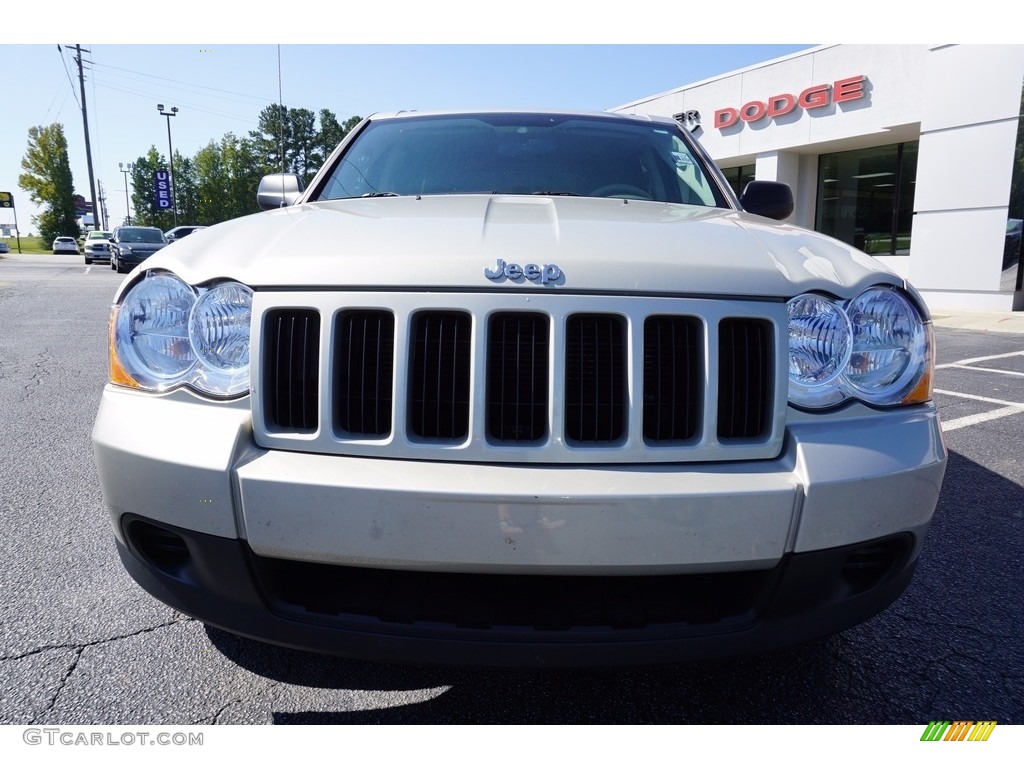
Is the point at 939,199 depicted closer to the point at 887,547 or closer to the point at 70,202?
the point at 887,547

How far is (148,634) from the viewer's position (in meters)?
2.09

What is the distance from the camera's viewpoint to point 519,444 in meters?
1.47

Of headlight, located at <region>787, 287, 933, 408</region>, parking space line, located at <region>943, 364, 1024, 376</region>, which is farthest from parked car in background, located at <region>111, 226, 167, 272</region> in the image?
headlight, located at <region>787, 287, 933, 408</region>

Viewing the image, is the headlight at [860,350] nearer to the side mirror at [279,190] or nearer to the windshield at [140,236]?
the side mirror at [279,190]

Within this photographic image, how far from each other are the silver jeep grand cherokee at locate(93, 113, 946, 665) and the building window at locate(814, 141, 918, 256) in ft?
56.8

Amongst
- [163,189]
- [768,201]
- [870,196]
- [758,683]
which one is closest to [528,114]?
[768,201]

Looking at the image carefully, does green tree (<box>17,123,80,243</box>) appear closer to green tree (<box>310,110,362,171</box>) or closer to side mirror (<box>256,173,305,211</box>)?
green tree (<box>310,110,362,171</box>)

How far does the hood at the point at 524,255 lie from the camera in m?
1.51

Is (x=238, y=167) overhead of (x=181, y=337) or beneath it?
overhead

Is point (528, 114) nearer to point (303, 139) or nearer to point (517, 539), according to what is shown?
point (517, 539)

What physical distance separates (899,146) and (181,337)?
730 inches

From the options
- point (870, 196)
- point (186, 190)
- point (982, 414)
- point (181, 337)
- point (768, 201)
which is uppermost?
point (186, 190)
